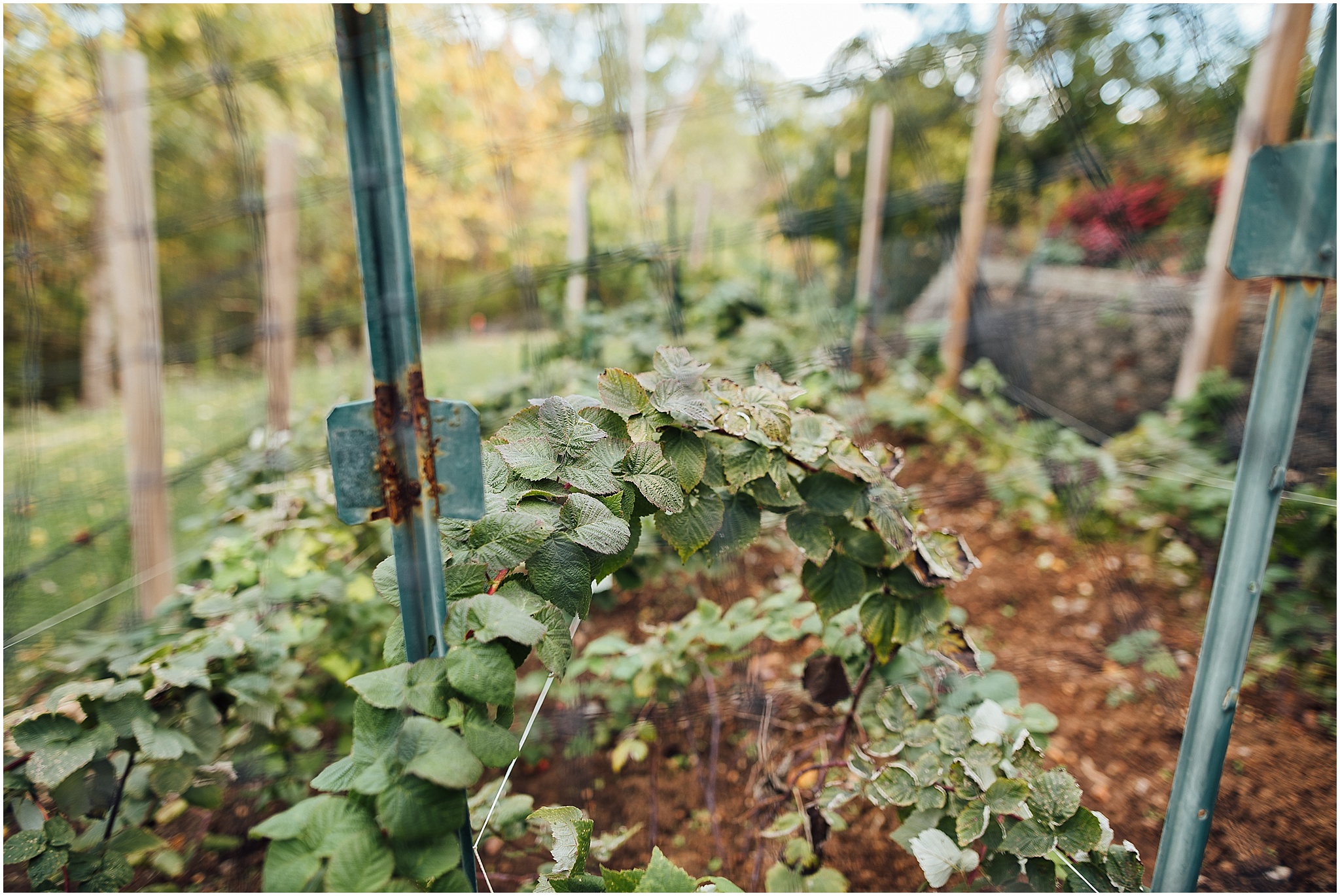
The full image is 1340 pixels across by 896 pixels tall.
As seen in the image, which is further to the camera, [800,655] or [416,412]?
[800,655]

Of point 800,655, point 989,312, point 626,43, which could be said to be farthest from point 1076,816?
point 626,43

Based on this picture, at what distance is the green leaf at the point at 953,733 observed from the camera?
2.08ft

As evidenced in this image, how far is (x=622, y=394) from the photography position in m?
0.61

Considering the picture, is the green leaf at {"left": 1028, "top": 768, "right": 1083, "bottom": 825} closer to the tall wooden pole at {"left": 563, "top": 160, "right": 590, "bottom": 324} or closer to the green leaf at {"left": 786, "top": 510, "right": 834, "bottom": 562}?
the green leaf at {"left": 786, "top": 510, "right": 834, "bottom": 562}

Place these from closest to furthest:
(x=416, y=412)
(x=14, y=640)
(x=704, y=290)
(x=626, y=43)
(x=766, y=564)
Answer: (x=416, y=412) < (x=14, y=640) < (x=766, y=564) < (x=704, y=290) < (x=626, y=43)

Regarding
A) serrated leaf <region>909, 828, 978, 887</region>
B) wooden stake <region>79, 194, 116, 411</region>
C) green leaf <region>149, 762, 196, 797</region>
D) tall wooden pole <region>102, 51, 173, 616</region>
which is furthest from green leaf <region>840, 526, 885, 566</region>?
wooden stake <region>79, 194, 116, 411</region>

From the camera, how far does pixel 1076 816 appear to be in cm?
54

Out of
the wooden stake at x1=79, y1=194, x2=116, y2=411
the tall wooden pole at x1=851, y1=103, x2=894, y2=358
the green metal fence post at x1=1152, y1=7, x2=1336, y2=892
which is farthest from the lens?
the wooden stake at x1=79, y1=194, x2=116, y2=411

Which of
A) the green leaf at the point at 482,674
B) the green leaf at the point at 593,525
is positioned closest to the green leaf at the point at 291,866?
the green leaf at the point at 482,674

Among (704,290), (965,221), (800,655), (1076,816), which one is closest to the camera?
(1076,816)

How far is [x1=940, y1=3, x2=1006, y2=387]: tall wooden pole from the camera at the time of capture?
258 cm

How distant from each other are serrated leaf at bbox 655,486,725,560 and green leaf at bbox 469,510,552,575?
0.16 meters

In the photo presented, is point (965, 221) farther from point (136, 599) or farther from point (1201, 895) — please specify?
point (136, 599)

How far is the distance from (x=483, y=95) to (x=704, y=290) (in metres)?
1.73
